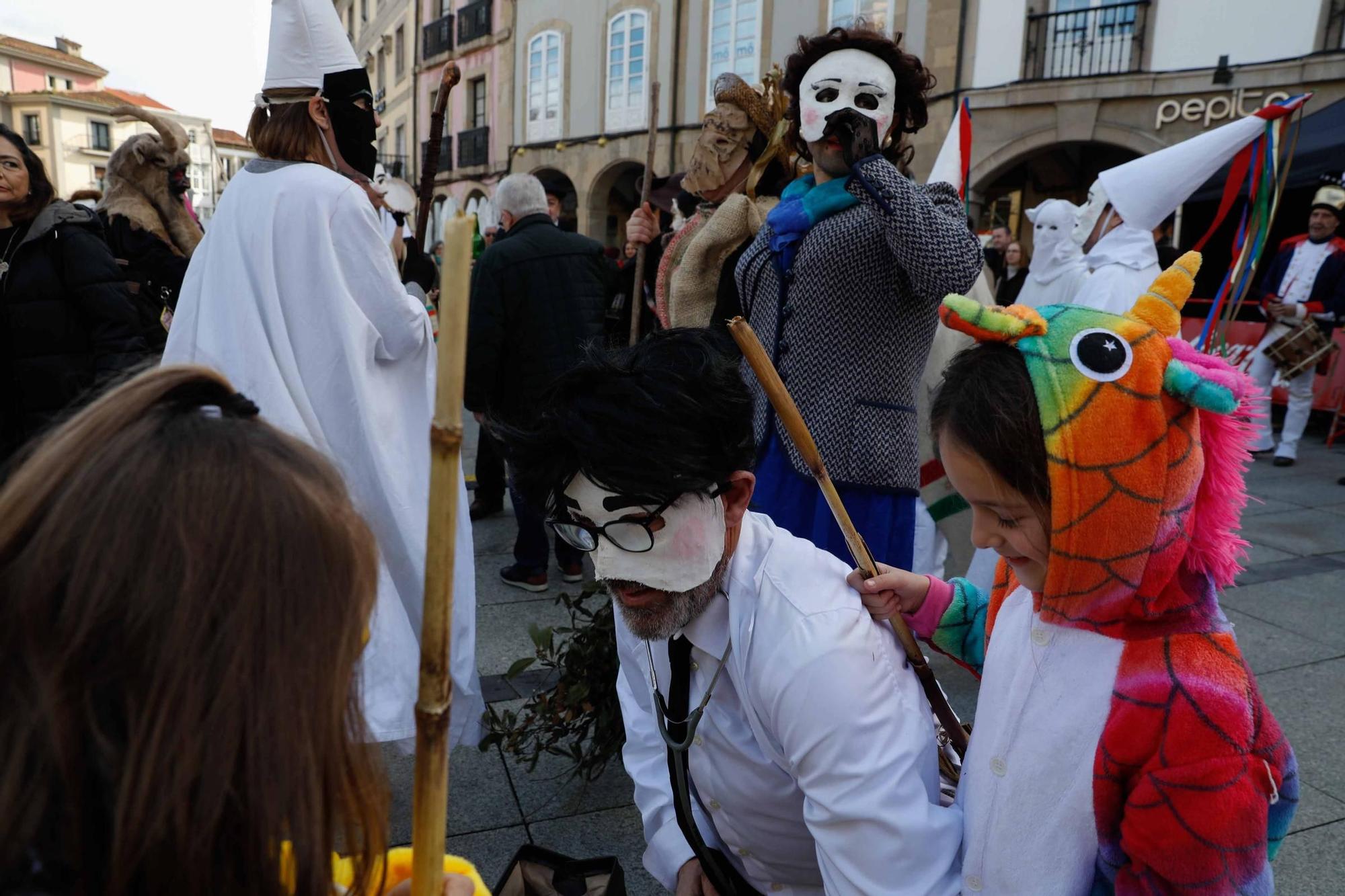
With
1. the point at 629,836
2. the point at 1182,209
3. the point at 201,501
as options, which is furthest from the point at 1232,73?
the point at 201,501

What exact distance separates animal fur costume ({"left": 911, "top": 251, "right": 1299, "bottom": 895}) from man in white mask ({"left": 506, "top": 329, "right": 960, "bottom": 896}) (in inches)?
6.2

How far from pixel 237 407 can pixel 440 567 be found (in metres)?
0.29

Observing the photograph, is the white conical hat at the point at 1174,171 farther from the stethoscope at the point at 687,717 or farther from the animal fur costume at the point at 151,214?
the animal fur costume at the point at 151,214

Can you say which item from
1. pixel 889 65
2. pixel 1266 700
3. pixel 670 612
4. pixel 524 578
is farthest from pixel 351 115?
pixel 1266 700

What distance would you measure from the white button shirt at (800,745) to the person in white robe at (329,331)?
0.81m

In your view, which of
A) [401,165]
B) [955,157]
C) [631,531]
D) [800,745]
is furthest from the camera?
[401,165]

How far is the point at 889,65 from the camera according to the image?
8.57 feet

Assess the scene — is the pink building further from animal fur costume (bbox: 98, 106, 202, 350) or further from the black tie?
the black tie

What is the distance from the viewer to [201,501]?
30.0 inches

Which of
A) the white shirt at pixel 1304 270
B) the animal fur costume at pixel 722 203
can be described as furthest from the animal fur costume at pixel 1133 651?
the white shirt at pixel 1304 270

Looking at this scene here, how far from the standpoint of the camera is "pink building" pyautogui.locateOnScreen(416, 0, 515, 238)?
78.1 feet

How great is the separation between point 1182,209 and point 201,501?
1284 centimetres

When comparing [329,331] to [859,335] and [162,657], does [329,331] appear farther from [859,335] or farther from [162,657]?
[162,657]

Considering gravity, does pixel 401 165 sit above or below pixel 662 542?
above
